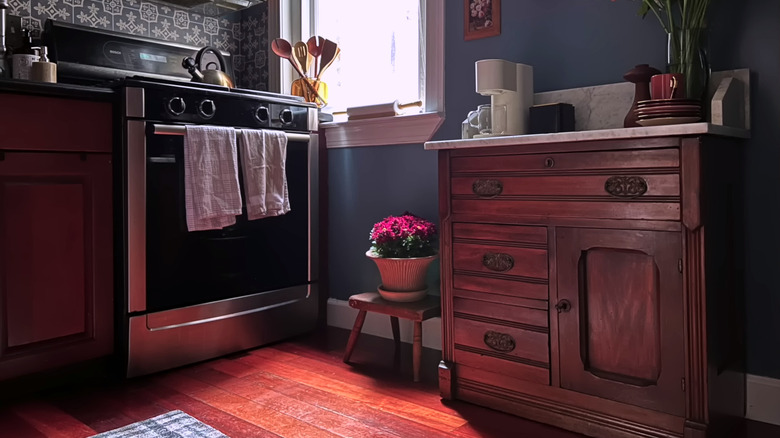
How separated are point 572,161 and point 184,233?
1.42 meters

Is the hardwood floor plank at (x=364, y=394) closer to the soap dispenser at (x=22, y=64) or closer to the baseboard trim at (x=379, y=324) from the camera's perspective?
the baseboard trim at (x=379, y=324)

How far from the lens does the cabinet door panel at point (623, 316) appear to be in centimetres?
150

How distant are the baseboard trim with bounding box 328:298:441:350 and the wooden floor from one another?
0.11m

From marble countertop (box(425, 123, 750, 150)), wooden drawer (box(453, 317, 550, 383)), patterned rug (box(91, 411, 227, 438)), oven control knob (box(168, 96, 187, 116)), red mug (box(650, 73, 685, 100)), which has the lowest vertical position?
patterned rug (box(91, 411, 227, 438))

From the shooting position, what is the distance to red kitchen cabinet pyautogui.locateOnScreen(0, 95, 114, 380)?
6.23 ft

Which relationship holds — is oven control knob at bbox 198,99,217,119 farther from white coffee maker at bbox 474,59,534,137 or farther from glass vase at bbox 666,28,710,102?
glass vase at bbox 666,28,710,102

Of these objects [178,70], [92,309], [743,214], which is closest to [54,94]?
[92,309]

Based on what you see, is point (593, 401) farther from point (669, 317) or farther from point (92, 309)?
point (92, 309)

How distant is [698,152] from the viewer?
1.42m

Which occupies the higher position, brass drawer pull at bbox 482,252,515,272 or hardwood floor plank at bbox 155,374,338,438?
brass drawer pull at bbox 482,252,515,272

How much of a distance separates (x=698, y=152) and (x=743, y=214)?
0.47 meters

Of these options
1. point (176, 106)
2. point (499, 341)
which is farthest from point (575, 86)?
point (176, 106)

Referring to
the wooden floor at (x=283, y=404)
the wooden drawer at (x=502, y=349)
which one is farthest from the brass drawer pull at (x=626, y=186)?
the wooden floor at (x=283, y=404)

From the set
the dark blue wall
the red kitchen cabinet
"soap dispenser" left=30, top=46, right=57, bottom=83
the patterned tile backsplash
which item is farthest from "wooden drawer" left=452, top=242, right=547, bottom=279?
the patterned tile backsplash
